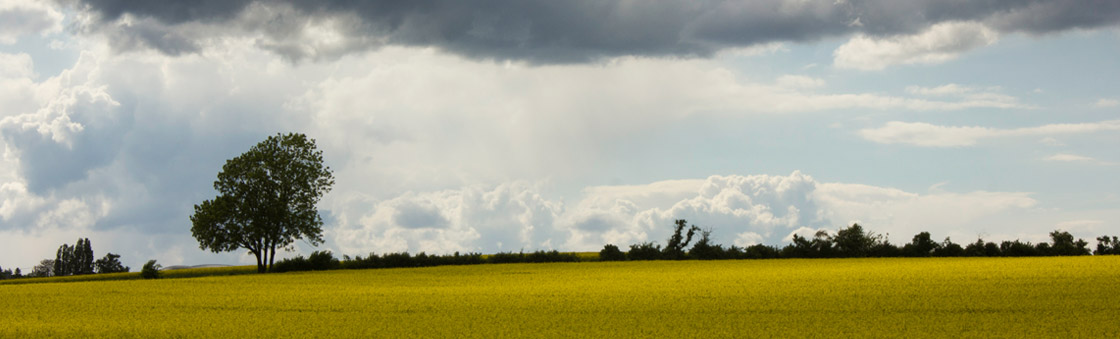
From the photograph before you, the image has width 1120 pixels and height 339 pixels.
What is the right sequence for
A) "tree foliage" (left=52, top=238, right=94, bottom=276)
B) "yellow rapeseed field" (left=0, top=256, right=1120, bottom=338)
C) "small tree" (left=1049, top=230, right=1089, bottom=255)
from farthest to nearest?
"tree foliage" (left=52, top=238, right=94, bottom=276), "small tree" (left=1049, top=230, right=1089, bottom=255), "yellow rapeseed field" (left=0, top=256, right=1120, bottom=338)

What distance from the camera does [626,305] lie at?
28.3 m

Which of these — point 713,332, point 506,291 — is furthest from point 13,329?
point 713,332

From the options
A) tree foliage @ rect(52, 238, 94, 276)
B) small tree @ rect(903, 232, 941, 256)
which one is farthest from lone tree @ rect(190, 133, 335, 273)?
tree foliage @ rect(52, 238, 94, 276)

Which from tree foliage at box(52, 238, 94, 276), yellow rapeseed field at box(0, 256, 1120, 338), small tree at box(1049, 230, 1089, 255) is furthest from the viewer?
tree foliage at box(52, 238, 94, 276)

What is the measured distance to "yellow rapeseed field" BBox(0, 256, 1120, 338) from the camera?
23031mm

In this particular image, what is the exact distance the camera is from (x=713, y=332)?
2189cm

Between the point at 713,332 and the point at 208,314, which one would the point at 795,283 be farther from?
the point at 208,314

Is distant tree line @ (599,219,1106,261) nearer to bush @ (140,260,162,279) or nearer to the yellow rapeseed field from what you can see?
the yellow rapeseed field

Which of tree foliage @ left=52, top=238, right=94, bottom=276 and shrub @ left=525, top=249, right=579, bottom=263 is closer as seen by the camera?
shrub @ left=525, top=249, right=579, bottom=263

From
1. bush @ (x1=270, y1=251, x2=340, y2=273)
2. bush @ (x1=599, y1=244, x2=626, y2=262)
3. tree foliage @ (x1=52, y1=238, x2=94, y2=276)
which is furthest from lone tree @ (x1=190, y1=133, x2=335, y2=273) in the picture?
tree foliage @ (x1=52, y1=238, x2=94, y2=276)

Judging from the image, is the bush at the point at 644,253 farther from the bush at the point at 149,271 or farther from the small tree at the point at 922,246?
the bush at the point at 149,271

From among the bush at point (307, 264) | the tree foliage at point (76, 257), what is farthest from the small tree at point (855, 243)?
the tree foliage at point (76, 257)

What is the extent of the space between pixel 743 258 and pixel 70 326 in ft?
143

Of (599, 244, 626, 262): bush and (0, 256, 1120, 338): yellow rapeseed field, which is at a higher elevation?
(599, 244, 626, 262): bush
